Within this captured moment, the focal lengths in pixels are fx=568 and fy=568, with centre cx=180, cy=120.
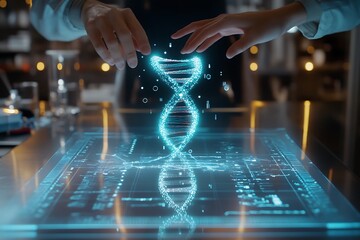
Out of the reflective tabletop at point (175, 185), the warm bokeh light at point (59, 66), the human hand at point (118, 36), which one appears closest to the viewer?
the reflective tabletop at point (175, 185)

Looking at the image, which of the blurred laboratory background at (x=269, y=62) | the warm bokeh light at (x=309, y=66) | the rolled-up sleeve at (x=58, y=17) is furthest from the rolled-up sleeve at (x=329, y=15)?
the warm bokeh light at (x=309, y=66)

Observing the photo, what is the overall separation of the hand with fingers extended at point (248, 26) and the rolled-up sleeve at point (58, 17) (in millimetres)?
350

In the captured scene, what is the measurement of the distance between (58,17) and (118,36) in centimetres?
35

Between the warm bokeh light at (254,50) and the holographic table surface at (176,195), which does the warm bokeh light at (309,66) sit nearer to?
the warm bokeh light at (254,50)

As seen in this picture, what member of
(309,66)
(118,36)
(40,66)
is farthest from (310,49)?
(118,36)

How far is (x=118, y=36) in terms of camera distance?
4.14 feet

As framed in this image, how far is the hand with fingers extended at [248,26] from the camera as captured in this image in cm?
128

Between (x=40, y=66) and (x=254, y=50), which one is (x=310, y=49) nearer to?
(x=254, y=50)

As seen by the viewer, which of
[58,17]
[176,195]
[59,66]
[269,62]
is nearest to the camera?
[176,195]

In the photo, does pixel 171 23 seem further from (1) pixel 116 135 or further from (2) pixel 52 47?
(2) pixel 52 47

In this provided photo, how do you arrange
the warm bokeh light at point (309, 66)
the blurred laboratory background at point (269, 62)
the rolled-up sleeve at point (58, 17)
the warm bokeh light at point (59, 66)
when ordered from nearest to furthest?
the rolled-up sleeve at point (58, 17), the warm bokeh light at point (59, 66), the blurred laboratory background at point (269, 62), the warm bokeh light at point (309, 66)

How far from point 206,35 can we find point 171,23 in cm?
96

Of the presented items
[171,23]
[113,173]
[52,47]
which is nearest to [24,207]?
[113,173]

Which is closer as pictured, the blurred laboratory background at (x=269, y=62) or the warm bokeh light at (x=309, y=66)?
the blurred laboratory background at (x=269, y=62)
